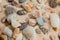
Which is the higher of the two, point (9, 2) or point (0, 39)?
point (9, 2)

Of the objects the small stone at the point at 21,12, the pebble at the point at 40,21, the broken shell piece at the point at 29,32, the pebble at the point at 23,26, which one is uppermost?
the small stone at the point at 21,12

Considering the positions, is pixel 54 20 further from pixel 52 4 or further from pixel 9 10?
pixel 9 10

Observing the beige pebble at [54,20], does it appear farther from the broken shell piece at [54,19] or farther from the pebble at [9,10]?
the pebble at [9,10]

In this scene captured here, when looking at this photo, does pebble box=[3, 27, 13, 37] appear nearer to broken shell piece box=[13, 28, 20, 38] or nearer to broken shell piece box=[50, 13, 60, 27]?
broken shell piece box=[13, 28, 20, 38]

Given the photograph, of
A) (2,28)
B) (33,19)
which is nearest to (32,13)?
(33,19)

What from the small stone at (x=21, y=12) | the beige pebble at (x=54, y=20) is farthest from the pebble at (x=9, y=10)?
the beige pebble at (x=54, y=20)

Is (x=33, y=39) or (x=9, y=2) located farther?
(x=9, y=2)

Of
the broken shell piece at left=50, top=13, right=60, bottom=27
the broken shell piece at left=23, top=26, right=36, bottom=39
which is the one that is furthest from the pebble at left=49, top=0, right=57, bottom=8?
the broken shell piece at left=23, top=26, right=36, bottom=39

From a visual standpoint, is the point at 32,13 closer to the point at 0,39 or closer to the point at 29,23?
the point at 29,23
